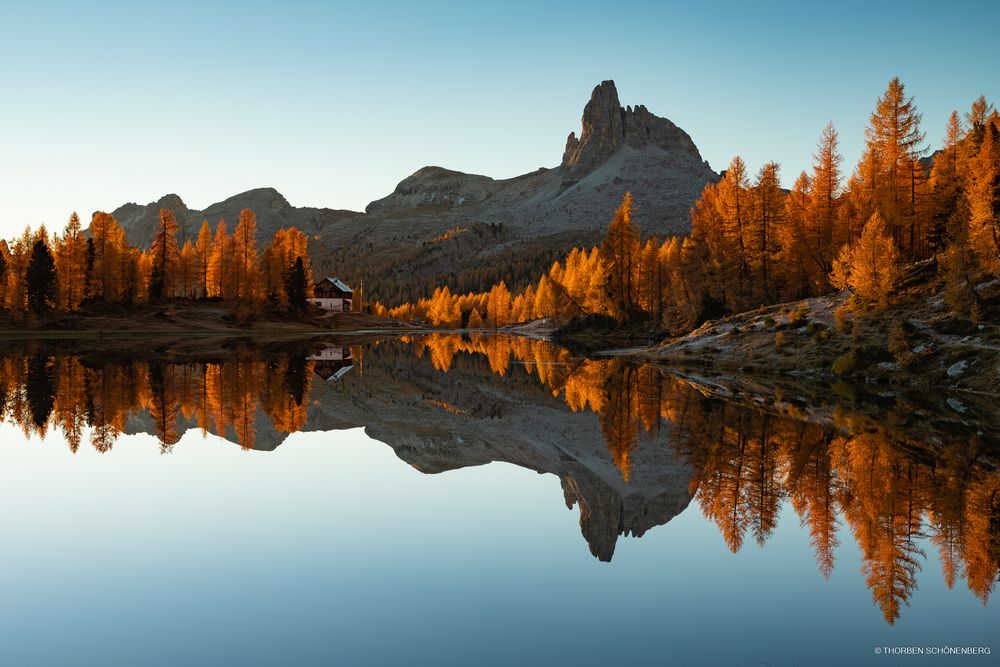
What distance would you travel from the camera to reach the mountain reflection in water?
1318cm

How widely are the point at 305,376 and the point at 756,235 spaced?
1837 inches

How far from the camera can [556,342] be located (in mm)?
97812

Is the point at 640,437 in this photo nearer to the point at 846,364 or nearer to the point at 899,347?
the point at 846,364

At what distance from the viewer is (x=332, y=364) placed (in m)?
58.3

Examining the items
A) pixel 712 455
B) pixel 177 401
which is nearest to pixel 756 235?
pixel 712 455

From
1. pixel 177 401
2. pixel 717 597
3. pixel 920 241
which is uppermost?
pixel 920 241

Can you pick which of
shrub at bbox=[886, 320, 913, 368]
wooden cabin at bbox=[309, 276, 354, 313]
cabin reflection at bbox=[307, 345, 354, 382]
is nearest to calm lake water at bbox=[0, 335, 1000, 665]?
shrub at bbox=[886, 320, 913, 368]

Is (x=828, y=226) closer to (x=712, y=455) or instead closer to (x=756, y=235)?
(x=756, y=235)

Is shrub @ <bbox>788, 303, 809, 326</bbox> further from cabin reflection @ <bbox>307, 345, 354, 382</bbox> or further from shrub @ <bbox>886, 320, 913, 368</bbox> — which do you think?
cabin reflection @ <bbox>307, 345, 354, 382</bbox>

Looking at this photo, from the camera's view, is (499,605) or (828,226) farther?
(828,226)

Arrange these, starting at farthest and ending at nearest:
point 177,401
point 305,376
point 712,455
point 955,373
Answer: point 305,376
point 955,373
point 177,401
point 712,455

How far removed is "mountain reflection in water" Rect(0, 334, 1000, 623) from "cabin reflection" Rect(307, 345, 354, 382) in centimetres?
130

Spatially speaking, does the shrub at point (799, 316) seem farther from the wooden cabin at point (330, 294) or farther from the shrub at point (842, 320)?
the wooden cabin at point (330, 294)

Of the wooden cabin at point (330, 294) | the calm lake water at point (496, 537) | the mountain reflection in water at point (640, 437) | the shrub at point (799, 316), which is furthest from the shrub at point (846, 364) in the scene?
the wooden cabin at point (330, 294)
